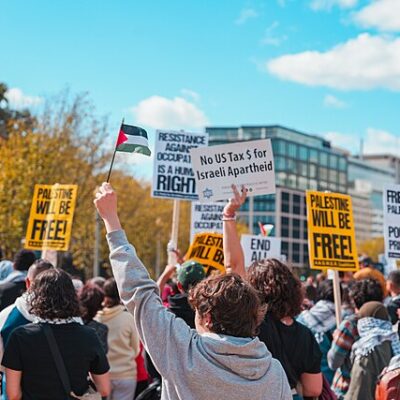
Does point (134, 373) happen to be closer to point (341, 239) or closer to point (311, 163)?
point (341, 239)

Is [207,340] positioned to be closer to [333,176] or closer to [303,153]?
[303,153]

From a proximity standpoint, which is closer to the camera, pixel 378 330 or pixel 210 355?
pixel 210 355

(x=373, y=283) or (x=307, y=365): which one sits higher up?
(x=373, y=283)

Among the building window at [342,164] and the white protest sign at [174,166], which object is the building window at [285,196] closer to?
the building window at [342,164]

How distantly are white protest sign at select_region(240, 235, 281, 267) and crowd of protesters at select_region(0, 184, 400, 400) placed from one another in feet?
7.27

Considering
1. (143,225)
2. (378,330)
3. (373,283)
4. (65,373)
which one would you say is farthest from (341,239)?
(143,225)

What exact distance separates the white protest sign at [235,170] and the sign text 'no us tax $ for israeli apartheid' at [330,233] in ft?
5.00

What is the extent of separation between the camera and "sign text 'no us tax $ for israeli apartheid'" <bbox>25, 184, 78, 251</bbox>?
1033 centimetres

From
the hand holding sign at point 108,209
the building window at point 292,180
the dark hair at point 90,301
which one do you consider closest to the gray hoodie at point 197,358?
the hand holding sign at point 108,209

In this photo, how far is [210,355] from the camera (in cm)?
320

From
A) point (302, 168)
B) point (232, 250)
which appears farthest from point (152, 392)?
point (302, 168)

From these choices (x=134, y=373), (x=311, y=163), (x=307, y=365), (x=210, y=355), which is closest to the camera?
(x=210, y=355)

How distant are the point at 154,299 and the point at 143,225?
45335 mm

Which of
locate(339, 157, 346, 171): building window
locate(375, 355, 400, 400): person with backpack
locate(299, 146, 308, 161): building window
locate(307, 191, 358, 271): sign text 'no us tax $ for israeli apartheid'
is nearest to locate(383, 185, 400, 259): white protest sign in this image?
locate(307, 191, 358, 271): sign text 'no us tax $ for israeli apartheid'
